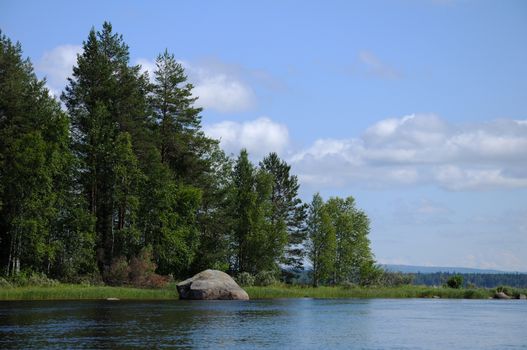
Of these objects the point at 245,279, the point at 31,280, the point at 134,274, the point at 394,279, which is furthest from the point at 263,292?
the point at 394,279

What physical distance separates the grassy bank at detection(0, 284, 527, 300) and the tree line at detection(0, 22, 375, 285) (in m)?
6.95

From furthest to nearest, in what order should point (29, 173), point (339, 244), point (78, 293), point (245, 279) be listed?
point (339, 244) < point (245, 279) < point (29, 173) < point (78, 293)

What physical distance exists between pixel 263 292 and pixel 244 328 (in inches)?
1612

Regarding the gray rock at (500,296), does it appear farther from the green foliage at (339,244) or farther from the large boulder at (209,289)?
the large boulder at (209,289)

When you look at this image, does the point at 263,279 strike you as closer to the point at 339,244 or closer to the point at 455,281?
the point at 339,244

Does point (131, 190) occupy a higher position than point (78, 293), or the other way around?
point (131, 190)

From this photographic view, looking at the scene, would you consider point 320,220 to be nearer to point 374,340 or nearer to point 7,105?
point 7,105

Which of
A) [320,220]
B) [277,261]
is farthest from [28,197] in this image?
[320,220]

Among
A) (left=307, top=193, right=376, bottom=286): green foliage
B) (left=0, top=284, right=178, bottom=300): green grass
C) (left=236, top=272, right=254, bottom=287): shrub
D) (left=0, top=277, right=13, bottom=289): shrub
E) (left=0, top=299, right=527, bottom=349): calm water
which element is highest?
(left=307, top=193, right=376, bottom=286): green foliage

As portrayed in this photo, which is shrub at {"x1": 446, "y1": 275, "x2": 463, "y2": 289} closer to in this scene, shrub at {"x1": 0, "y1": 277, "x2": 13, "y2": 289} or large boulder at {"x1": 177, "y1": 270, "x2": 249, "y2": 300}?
large boulder at {"x1": 177, "y1": 270, "x2": 249, "y2": 300}

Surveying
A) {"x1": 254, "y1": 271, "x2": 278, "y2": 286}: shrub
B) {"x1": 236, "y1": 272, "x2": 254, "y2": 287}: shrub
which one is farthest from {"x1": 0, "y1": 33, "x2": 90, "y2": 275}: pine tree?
{"x1": 254, "y1": 271, "x2": 278, "y2": 286}: shrub

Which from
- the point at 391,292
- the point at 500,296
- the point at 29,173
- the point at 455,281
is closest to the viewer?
the point at 29,173

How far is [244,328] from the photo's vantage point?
38938mm

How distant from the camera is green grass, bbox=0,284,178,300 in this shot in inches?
2329
